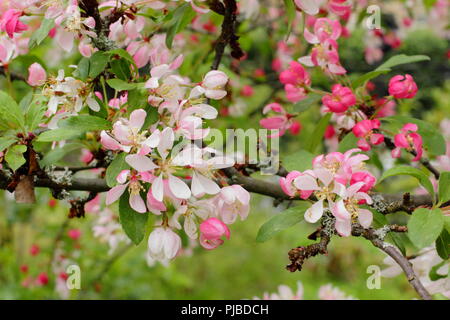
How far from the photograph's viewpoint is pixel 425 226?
0.86m

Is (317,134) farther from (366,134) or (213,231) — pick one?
(213,231)

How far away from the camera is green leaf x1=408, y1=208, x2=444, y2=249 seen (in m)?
0.82

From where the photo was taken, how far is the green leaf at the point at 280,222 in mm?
961

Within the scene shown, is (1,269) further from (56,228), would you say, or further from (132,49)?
(132,49)

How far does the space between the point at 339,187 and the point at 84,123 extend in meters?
0.45

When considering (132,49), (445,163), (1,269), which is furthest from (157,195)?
(1,269)

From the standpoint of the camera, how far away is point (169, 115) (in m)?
1.02

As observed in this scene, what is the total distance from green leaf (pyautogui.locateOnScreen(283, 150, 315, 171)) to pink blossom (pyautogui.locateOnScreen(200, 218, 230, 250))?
0.22 m

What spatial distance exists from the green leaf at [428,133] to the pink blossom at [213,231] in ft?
1.81

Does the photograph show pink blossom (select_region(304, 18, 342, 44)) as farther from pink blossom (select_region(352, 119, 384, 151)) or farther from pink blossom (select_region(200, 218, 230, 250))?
pink blossom (select_region(200, 218, 230, 250))

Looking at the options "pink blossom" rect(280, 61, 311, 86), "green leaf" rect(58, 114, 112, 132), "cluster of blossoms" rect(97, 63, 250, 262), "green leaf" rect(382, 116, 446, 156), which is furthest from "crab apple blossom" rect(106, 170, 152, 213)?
"green leaf" rect(382, 116, 446, 156)

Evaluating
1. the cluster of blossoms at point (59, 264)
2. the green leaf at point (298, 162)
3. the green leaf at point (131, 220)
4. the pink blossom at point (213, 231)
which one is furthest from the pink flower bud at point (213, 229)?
the cluster of blossoms at point (59, 264)

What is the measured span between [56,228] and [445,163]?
1933 mm

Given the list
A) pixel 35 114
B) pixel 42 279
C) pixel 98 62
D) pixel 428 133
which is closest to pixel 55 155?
pixel 35 114
